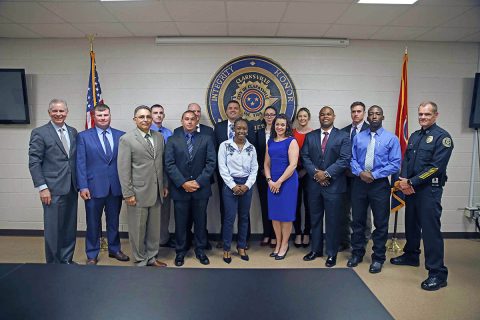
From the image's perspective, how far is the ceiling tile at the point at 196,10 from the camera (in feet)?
10.7

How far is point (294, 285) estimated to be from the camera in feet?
3.92

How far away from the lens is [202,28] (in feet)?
13.1

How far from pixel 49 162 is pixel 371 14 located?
149 inches

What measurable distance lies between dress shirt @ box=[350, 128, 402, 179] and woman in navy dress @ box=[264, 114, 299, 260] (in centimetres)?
67

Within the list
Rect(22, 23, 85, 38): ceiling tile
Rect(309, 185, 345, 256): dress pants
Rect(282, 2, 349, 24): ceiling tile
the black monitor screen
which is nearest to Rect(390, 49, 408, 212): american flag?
Rect(309, 185, 345, 256): dress pants

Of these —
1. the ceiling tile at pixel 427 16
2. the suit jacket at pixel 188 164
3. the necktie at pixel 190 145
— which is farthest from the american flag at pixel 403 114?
the necktie at pixel 190 145

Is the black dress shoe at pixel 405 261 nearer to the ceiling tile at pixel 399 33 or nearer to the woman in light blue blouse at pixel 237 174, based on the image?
the woman in light blue blouse at pixel 237 174

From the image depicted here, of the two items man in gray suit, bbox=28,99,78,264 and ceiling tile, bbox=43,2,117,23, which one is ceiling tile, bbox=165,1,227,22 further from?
man in gray suit, bbox=28,99,78,264

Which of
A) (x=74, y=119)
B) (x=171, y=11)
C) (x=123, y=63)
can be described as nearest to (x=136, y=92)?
(x=123, y=63)

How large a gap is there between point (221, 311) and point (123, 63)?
13.7ft

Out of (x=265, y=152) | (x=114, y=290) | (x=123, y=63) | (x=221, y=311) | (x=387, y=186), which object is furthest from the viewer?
(x=123, y=63)

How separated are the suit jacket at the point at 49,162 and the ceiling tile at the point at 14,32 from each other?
1803 millimetres

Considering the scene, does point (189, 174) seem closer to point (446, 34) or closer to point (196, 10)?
point (196, 10)

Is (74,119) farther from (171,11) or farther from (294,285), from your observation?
(294,285)
